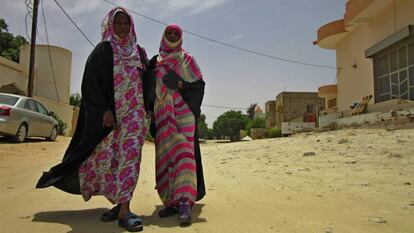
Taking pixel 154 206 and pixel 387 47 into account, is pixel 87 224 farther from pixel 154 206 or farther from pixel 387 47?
pixel 387 47

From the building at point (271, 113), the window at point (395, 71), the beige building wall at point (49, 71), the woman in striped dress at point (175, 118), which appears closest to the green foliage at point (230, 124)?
the building at point (271, 113)

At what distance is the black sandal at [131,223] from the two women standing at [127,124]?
204 millimetres

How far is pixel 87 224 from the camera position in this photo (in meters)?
3.41

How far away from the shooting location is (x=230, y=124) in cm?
8119

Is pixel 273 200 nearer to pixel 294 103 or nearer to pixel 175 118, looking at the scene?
pixel 175 118

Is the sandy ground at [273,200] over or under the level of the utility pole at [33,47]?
under

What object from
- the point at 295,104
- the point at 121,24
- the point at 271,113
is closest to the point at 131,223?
the point at 121,24

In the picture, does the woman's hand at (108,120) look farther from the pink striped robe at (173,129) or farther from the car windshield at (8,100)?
the car windshield at (8,100)

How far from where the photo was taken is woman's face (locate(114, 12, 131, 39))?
3.72 meters

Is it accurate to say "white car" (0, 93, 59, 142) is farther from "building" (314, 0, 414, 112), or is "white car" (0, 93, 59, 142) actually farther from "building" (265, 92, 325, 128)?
"building" (265, 92, 325, 128)

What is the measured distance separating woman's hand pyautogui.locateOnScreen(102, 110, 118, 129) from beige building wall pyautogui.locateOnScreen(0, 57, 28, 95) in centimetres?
1655

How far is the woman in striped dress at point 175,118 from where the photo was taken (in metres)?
3.79

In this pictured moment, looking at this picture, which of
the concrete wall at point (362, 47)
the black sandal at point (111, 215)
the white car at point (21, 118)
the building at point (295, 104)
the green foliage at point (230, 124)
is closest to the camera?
the black sandal at point (111, 215)

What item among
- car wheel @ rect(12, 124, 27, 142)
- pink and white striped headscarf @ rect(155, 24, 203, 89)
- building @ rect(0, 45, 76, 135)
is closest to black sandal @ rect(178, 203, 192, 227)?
pink and white striped headscarf @ rect(155, 24, 203, 89)
